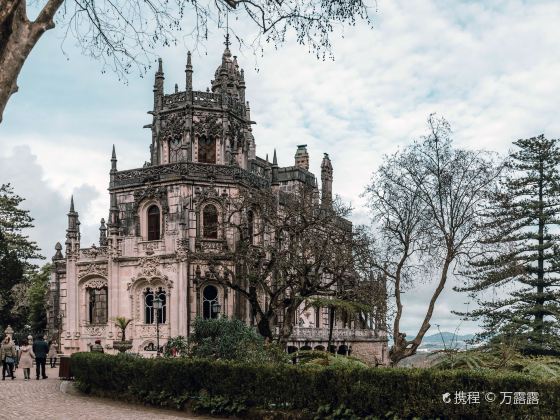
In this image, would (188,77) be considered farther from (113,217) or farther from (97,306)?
(97,306)

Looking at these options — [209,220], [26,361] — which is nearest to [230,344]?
[26,361]

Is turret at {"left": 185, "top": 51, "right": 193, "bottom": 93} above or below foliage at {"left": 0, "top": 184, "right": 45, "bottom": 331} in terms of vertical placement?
above

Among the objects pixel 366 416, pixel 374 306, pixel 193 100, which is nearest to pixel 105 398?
pixel 366 416

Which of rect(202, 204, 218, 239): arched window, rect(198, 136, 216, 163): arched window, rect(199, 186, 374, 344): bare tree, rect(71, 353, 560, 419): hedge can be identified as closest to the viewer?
rect(71, 353, 560, 419): hedge

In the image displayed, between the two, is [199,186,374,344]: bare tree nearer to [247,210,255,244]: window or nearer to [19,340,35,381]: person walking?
[247,210,255,244]: window

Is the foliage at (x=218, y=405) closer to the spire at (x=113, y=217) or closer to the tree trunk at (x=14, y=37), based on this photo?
the tree trunk at (x=14, y=37)

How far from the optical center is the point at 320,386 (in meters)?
16.0

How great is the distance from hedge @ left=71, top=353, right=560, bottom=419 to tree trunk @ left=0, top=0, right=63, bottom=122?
370 inches

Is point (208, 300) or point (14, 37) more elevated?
point (14, 37)

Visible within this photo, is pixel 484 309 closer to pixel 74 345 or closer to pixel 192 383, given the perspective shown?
pixel 74 345

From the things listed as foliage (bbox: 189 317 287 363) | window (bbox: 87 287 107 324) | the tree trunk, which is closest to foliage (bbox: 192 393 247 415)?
foliage (bbox: 189 317 287 363)

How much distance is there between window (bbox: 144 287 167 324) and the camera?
1549 inches

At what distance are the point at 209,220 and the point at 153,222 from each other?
3325 mm

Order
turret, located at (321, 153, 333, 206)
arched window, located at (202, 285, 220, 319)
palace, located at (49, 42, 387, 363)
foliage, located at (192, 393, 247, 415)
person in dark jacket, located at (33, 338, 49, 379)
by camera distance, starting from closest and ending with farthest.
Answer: foliage, located at (192, 393, 247, 415) → person in dark jacket, located at (33, 338, 49, 379) → palace, located at (49, 42, 387, 363) → arched window, located at (202, 285, 220, 319) → turret, located at (321, 153, 333, 206)
